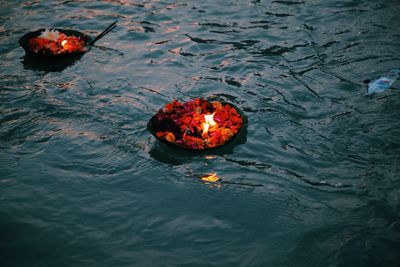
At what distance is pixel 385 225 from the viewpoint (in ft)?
11.6

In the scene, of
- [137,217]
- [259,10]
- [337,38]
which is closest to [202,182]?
[137,217]

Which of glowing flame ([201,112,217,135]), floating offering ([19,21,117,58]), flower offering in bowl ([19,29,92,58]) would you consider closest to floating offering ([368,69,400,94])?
glowing flame ([201,112,217,135])

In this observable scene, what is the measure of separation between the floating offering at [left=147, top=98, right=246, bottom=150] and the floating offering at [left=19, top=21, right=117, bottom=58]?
8.98 ft

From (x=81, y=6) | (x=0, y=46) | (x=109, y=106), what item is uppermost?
(x=81, y=6)

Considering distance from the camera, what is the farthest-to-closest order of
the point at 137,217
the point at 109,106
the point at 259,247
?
the point at 109,106 → the point at 137,217 → the point at 259,247

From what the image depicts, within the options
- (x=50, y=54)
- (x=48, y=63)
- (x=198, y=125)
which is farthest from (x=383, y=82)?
(x=48, y=63)

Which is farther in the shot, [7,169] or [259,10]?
[259,10]

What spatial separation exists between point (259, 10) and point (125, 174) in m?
5.58

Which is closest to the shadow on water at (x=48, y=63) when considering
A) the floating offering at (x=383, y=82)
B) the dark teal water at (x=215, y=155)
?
the dark teal water at (x=215, y=155)

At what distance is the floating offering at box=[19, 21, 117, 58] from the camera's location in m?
6.27

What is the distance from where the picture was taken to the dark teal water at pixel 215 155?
11.6 ft

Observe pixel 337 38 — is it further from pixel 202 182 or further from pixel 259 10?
pixel 202 182

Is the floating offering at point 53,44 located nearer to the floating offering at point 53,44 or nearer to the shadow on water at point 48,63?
the floating offering at point 53,44

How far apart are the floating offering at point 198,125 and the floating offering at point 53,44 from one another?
2.74 meters
